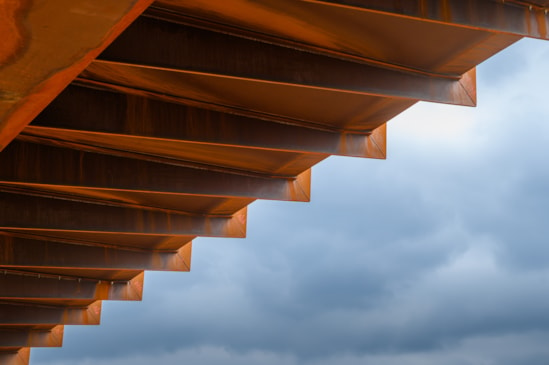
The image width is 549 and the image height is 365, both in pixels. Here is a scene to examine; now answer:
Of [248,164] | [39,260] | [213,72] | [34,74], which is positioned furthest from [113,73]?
[39,260]

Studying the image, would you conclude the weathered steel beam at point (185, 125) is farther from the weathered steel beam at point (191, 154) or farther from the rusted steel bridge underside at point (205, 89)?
the weathered steel beam at point (191, 154)

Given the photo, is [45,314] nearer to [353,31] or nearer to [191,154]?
[191,154]

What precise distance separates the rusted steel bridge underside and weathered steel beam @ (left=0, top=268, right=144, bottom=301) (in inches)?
314

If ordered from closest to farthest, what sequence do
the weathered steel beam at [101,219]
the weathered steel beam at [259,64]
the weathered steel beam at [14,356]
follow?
the weathered steel beam at [259,64] → the weathered steel beam at [101,219] → the weathered steel beam at [14,356]

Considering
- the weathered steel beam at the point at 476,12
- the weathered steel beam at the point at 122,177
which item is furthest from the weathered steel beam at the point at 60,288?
the weathered steel beam at the point at 476,12

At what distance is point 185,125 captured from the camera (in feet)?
42.2

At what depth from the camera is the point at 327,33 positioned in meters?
11.0

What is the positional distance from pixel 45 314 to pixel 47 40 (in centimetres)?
2575

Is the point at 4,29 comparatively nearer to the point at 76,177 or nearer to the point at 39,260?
the point at 76,177

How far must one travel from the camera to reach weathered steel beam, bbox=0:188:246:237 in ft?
53.7

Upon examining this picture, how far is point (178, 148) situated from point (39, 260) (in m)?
7.60

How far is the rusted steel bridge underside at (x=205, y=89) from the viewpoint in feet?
20.7

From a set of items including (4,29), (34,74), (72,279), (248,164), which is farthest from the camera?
(72,279)

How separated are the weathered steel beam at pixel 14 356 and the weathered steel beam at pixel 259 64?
3094 cm
